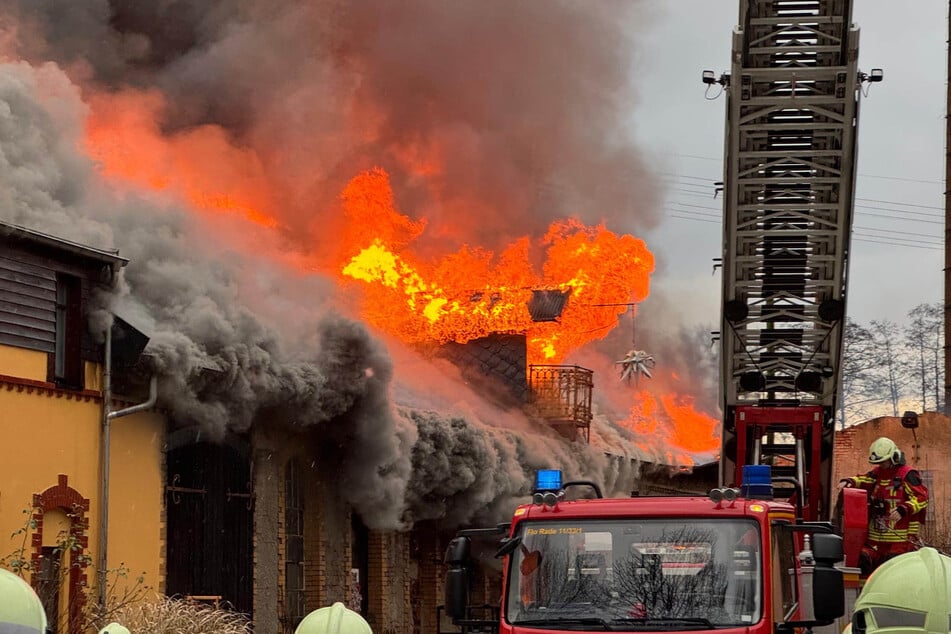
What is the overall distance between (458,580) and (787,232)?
7130 millimetres

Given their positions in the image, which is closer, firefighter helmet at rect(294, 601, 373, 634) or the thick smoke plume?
firefighter helmet at rect(294, 601, 373, 634)

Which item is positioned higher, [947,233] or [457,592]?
[947,233]

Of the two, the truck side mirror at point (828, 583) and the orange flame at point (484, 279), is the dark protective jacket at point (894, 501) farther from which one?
the orange flame at point (484, 279)

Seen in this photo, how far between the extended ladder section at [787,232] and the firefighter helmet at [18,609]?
10570mm

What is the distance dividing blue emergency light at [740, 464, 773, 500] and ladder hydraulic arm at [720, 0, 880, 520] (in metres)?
4.05

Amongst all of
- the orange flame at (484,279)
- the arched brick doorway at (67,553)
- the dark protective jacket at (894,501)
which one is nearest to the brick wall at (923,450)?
the orange flame at (484,279)

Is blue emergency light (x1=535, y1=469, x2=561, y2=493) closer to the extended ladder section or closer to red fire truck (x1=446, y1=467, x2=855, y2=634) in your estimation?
red fire truck (x1=446, y1=467, x2=855, y2=634)

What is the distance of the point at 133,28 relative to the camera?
2642 centimetres

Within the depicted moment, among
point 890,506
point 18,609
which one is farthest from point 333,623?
point 890,506

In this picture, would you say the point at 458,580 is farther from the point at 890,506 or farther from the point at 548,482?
the point at 890,506

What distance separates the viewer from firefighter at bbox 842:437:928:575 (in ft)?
41.7

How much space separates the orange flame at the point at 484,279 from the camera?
26297 mm

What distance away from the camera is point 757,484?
1066cm

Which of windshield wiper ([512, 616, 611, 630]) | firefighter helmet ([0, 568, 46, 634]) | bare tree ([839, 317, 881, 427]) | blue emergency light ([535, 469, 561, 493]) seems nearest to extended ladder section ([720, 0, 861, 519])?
blue emergency light ([535, 469, 561, 493])
